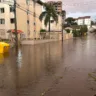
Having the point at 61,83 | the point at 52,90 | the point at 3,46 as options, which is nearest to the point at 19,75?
the point at 61,83

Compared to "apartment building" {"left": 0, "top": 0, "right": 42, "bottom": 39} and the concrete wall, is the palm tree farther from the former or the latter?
the concrete wall

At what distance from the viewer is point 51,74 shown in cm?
1238

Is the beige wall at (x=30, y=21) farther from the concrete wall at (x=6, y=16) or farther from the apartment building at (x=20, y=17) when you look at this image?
the concrete wall at (x=6, y=16)

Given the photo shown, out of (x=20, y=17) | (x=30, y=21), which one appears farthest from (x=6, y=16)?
(x=30, y=21)

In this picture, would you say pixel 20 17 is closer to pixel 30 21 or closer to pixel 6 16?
pixel 6 16

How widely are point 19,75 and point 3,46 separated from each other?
13786mm

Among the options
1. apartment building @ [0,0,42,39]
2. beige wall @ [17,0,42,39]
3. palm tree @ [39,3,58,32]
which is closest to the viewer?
apartment building @ [0,0,42,39]

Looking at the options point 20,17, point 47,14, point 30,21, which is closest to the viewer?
point 20,17

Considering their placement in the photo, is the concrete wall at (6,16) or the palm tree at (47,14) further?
the palm tree at (47,14)

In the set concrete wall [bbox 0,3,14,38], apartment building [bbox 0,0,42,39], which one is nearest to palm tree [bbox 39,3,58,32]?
A: apartment building [bbox 0,0,42,39]

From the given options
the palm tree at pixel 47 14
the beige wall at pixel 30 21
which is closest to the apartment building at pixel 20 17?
the beige wall at pixel 30 21

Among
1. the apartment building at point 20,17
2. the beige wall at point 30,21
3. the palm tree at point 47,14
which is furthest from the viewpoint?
the palm tree at point 47,14

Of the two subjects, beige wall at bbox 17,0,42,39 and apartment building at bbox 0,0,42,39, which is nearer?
apartment building at bbox 0,0,42,39

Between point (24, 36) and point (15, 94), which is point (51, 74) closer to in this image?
point (15, 94)
